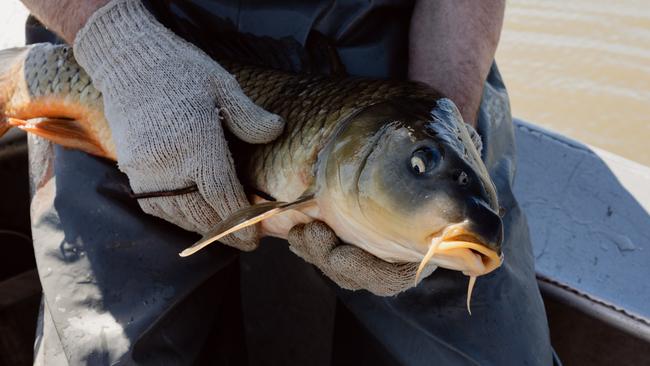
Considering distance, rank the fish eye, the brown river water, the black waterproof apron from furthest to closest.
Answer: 1. the brown river water
2. the black waterproof apron
3. the fish eye

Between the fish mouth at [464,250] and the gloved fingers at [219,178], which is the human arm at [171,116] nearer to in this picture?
the gloved fingers at [219,178]

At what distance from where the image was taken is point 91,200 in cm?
160

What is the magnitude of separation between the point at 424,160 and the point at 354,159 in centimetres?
15

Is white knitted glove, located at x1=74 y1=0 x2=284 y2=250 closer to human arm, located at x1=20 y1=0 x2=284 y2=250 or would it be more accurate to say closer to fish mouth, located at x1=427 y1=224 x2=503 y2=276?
human arm, located at x1=20 y1=0 x2=284 y2=250

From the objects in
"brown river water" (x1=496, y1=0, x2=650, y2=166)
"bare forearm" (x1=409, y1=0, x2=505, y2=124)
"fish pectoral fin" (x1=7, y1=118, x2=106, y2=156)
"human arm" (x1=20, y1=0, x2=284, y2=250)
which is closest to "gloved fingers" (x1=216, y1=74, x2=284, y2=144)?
"human arm" (x1=20, y1=0, x2=284, y2=250)

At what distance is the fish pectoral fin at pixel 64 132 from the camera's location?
5.32 feet

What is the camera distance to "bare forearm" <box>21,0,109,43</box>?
1.59m

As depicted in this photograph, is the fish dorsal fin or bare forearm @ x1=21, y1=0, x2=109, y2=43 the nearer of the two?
Result: the fish dorsal fin

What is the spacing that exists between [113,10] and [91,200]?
47 cm

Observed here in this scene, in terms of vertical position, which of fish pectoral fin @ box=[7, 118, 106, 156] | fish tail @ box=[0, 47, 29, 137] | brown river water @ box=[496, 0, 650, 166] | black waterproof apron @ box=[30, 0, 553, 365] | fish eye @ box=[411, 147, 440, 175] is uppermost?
fish eye @ box=[411, 147, 440, 175]

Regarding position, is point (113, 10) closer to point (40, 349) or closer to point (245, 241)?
point (245, 241)

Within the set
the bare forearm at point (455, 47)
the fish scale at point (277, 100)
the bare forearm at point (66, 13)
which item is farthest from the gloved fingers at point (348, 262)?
the bare forearm at point (66, 13)

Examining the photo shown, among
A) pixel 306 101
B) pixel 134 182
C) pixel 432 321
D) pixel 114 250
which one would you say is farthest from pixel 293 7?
pixel 432 321

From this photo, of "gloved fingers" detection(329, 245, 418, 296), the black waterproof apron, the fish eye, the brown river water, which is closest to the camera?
the fish eye
